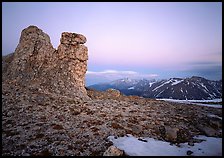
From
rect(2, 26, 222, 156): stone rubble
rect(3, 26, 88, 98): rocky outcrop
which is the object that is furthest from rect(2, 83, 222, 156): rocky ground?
rect(3, 26, 88, 98): rocky outcrop

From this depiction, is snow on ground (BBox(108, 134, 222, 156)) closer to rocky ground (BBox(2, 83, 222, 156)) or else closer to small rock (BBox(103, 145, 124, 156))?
small rock (BBox(103, 145, 124, 156))

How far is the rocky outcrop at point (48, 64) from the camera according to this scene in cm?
3494

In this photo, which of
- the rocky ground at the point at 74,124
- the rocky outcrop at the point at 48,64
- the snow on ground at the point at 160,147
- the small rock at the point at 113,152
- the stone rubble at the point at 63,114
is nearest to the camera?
the small rock at the point at 113,152

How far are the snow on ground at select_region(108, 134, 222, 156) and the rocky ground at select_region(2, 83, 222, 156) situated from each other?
1.36 meters

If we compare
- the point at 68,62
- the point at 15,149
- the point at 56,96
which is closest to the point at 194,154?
the point at 15,149

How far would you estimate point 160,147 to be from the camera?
57.2 feet

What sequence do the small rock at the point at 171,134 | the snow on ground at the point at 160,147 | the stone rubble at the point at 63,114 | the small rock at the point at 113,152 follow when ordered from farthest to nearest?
1. the small rock at the point at 171,134
2. the stone rubble at the point at 63,114
3. the snow on ground at the point at 160,147
4. the small rock at the point at 113,152

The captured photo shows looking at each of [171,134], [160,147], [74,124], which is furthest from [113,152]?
[74,124]

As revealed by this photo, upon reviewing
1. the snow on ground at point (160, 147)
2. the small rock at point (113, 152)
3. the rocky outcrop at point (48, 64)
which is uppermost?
the rocky outcrop at point (48, 64)

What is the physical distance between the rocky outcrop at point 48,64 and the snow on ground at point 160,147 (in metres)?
18.6

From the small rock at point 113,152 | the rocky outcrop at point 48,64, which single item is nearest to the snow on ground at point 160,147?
the small rock at point 113,152

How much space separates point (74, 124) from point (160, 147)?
34.4 ft

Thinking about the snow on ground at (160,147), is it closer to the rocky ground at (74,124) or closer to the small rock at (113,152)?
the small rock at (113,152)

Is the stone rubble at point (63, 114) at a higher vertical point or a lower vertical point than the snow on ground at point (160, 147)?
higher
